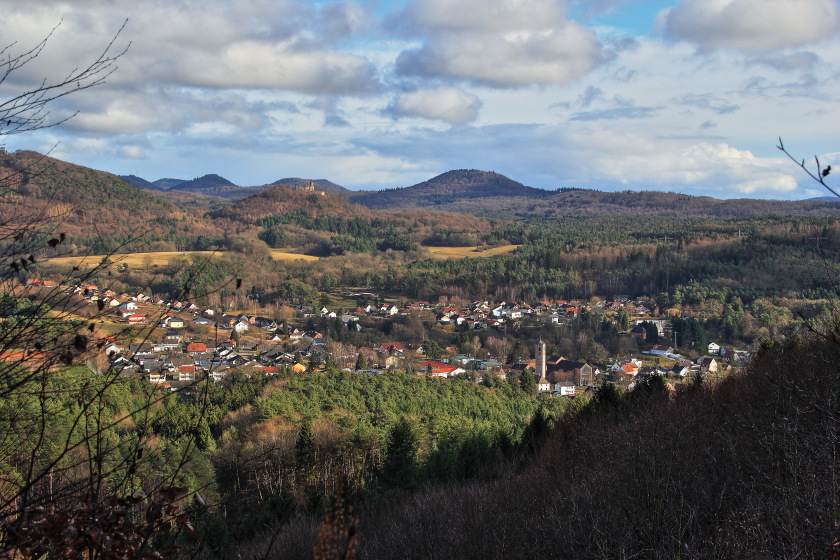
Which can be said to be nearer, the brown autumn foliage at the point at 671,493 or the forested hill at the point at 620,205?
the brown autumn foliage at the point at 671,493

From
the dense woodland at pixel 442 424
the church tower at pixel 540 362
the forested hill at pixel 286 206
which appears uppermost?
the forested hill at pixel 286 206

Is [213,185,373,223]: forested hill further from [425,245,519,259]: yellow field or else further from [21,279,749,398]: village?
[21,279,749,398]: village

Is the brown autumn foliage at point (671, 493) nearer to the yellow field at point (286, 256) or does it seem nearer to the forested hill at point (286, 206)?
the yellow field at point (286, 256)

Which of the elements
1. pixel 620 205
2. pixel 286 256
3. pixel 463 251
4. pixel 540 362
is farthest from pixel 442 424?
pixel 620 205

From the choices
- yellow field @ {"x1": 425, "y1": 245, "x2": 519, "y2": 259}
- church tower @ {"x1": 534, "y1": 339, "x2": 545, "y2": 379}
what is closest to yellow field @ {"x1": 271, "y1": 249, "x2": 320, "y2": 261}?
yellow field @ {"x1": 425, "y1": 245, "x2": 519, "y2": 259}

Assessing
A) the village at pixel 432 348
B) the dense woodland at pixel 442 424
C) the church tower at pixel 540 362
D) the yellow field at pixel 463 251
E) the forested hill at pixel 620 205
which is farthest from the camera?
the forested hill at pixel 620 205

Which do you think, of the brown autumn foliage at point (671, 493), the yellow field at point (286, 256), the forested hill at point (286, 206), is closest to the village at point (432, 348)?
the brown autumn foliage at point (671, 493)

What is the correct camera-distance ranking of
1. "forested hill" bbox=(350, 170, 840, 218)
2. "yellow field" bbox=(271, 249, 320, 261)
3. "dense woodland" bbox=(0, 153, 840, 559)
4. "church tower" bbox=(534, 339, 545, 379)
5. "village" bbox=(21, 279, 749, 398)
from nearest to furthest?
"dense woodland" bbox=(0, 153, 840, 559)
"village" bbox=(21, 279, 749, 398)
"church tower" bbox=(534, 339, 545, 379)
"yellow field" bbox=(271, 249, 320, 261)
"forested hill" bbox=(350, 170, 840, 218)
